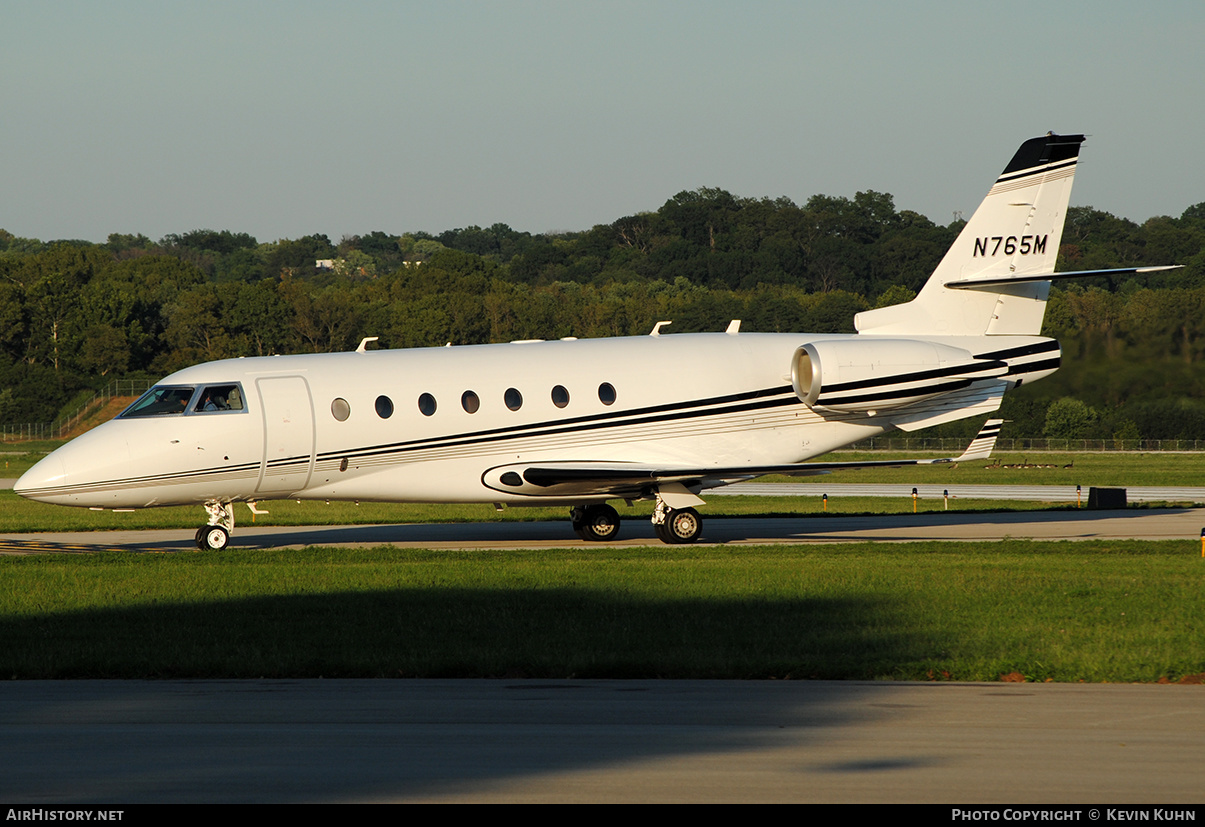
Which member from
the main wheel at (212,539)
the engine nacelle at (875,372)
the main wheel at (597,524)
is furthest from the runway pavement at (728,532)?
the engine nacelle at (875,372)

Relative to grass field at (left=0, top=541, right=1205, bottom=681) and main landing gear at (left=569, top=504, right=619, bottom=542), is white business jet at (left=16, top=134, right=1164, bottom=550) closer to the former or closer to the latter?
main landing gear at (left=569, top=504, right=619, bottom=542)

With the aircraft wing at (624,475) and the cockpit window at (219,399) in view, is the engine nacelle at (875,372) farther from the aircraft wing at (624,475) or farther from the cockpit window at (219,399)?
the cockpit window at (219,399)

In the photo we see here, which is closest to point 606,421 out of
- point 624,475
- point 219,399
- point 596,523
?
point 624,475

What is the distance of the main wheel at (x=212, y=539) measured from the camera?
23219mm

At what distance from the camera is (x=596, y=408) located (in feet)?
81.9

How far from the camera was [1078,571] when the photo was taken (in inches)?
733

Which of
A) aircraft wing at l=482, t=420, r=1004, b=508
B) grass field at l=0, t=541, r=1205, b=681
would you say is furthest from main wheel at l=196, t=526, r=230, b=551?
aircraft wing at l=482, t=420, r=1004, b=508

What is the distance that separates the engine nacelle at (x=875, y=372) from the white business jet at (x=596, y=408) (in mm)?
39

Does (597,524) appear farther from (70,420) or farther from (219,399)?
(70,420)

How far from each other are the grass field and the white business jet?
220 cm

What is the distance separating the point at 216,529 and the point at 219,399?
2359 mm
